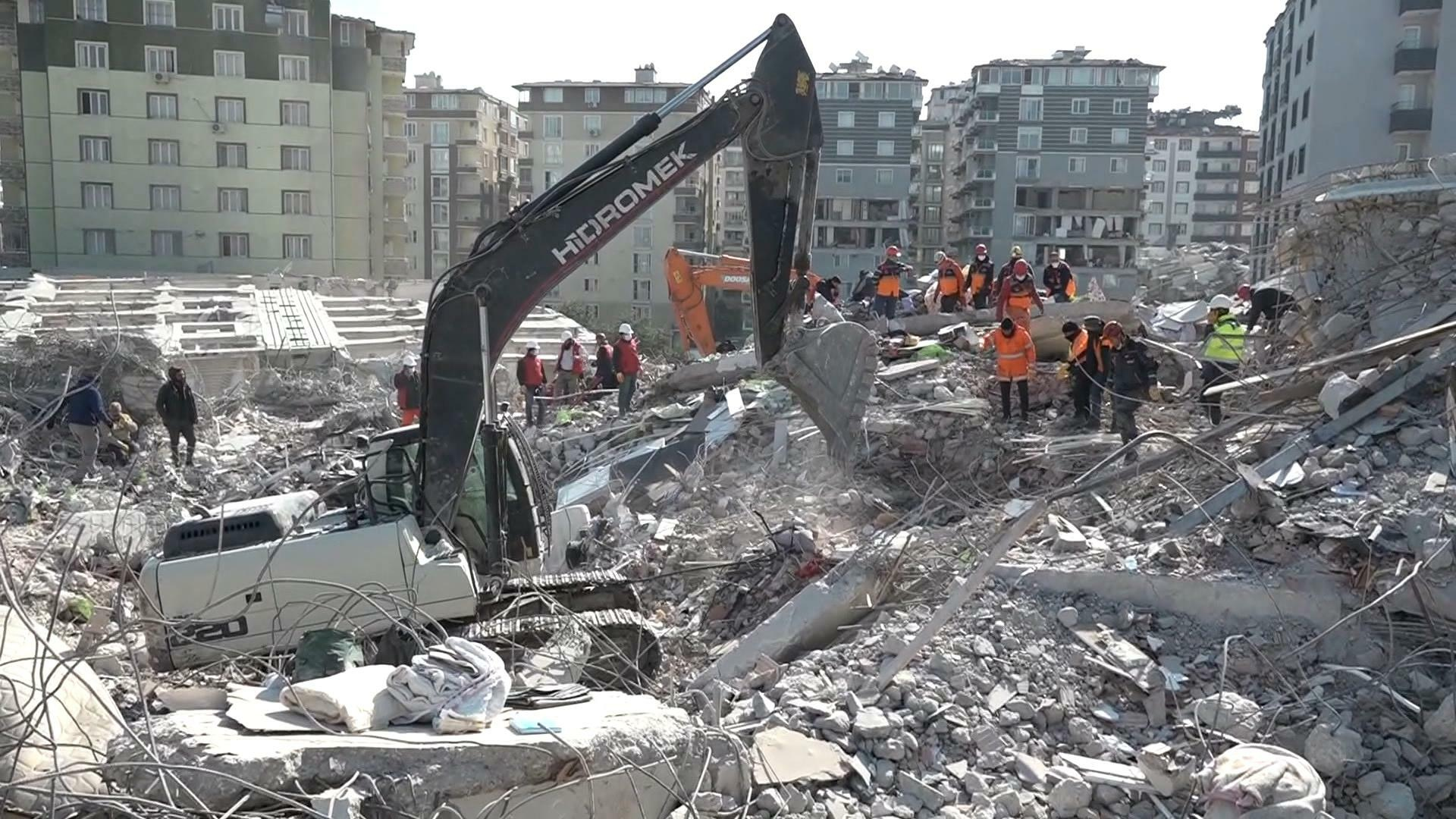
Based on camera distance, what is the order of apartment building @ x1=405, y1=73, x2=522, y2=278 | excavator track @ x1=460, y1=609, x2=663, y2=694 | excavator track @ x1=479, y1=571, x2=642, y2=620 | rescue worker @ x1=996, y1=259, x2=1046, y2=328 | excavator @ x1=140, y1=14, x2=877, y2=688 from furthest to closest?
apartment building @ x1=405, y1=73, x2=522, y2=278, rescue worker @ x1=996, y1=259, x2=1046, y2=328, excavator track @ x1=479, y1=571, x2=642, y2=620, excavator track @ x1=460, y1=609, x2=663, y2=694, excavator @ x1=140, y1=14, x2=877, y2=688

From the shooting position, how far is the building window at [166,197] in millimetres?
39250

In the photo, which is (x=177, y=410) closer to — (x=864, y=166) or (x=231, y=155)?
(x=231, y=155)

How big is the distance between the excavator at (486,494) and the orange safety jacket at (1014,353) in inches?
166

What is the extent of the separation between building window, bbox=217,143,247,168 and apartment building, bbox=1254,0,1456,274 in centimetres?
3394

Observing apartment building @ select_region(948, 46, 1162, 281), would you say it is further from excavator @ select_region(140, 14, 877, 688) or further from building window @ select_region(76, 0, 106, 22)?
excavator @ select_region(140, 14, 877, 688)

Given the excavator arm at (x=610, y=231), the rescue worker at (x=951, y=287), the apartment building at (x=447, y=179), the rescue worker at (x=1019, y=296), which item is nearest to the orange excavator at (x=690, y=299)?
the rescue worker at (x=951, y=287)

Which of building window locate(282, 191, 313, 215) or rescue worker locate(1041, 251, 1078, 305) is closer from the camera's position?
rescue worker locate(1041, 251, 1078, 305)

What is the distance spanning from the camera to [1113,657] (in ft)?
21.2

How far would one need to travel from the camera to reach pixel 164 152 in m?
39.3

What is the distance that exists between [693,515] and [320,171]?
33.6 m

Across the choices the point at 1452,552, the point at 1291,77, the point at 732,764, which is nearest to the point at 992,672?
the point at 732,764

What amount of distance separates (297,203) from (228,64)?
16.2ft

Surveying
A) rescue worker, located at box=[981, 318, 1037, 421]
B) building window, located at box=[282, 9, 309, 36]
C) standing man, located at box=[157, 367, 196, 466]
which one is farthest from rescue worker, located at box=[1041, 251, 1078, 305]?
building window, located at box=[282, 9, 309, 36]

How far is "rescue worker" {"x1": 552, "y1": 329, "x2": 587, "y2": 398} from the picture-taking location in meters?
18.1
